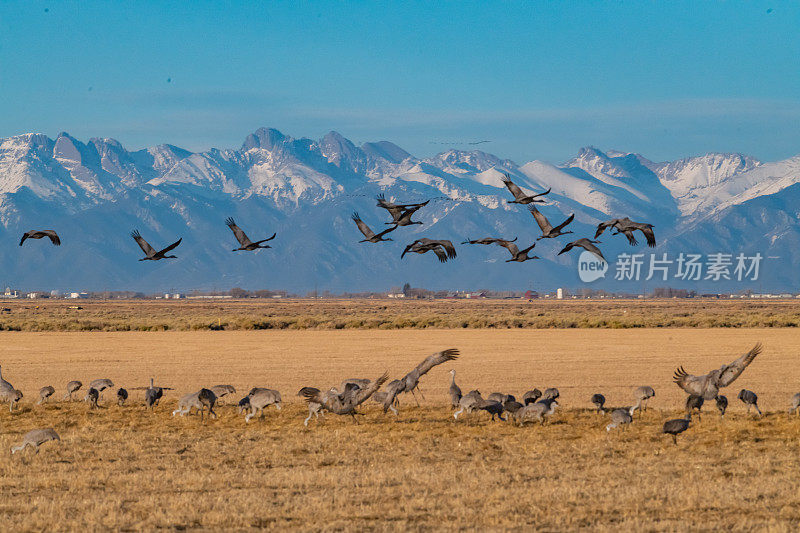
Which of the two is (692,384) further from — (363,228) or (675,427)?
(363,228)

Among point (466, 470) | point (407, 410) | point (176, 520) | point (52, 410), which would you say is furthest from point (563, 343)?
point (176, 520)

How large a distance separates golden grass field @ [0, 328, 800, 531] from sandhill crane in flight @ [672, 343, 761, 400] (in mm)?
674

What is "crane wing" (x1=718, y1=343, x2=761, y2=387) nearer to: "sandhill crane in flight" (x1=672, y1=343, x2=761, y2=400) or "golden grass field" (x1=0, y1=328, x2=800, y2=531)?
"sandhill crane in flight" (x1=672, y1=343, x2=761, y2=400)

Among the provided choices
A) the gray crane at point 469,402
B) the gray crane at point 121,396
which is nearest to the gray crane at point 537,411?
the gray crane at point 469,402

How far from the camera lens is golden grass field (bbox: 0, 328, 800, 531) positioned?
41.6 ft

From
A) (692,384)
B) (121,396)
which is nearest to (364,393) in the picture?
(692,384)

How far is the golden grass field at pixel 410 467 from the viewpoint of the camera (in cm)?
1268

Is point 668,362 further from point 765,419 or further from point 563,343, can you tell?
point 765,419

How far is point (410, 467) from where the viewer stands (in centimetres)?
1614

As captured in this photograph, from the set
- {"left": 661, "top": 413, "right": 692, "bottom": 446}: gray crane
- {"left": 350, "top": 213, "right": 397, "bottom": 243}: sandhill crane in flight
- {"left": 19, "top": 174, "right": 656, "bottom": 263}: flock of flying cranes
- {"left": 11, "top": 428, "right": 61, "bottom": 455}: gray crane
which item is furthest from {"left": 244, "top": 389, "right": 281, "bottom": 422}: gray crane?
{"left": 661, "top": 413, "right": 692, "bottom": 446}: gray crane

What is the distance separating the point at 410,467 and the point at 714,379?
7.46 m

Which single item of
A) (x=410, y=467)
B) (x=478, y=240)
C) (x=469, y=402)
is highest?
(x=478, y=240)

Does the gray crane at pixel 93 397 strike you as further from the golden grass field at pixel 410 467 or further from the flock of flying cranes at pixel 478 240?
the flock of flying cranes at pixel 478 240

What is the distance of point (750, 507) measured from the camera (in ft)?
42.9
